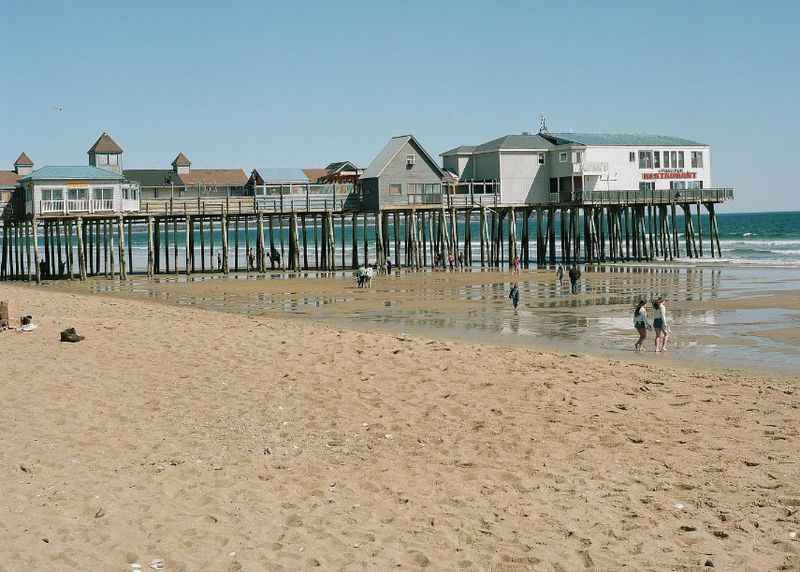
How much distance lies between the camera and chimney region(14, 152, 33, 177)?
8300 centimetres

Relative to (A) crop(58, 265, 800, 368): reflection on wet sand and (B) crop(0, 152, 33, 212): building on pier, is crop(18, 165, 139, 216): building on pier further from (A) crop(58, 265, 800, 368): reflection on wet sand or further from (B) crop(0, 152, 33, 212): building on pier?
(B) crop(0, 152, 33, 212): building on pier

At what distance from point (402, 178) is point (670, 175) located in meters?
18.0

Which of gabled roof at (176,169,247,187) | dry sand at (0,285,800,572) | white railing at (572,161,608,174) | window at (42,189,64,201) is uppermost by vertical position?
gabled roof at (176,169,247,187)

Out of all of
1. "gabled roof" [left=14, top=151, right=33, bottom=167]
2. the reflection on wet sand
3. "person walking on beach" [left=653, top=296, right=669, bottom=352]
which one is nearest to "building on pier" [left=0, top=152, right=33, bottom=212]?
"gabled roof" [left=14, top=151, right=33, bottom=167]

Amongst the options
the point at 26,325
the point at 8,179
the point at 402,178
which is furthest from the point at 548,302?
the point at 8,179

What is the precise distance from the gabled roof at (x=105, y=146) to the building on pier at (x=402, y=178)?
911 inches

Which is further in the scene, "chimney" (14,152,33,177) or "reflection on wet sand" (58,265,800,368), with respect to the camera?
"chimney" (14,152,33,177)

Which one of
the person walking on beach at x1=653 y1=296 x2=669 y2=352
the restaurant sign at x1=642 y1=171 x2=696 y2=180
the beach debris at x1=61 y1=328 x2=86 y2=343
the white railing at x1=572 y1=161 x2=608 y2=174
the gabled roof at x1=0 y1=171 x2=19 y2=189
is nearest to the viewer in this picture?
the beach debris at x1=61 y1=328 x2=86 y2=343

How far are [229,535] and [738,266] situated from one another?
187ft

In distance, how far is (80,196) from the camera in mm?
56062

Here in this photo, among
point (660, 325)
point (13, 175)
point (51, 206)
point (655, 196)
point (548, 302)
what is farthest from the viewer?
point (13, 175)

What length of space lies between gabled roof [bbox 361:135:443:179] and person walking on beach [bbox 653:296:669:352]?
36.6 metres

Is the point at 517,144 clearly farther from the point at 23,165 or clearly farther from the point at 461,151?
the point at 23,165

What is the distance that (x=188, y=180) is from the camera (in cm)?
8000
